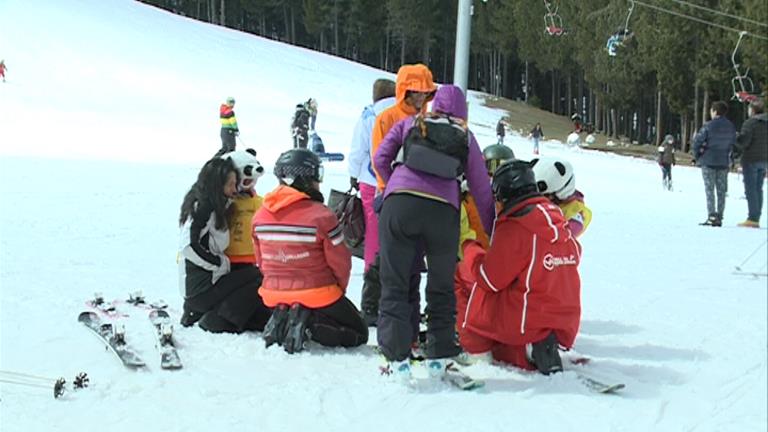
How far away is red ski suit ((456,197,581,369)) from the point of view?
3.38 metres

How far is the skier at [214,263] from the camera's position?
4.22 m

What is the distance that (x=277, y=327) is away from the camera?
3904 mm

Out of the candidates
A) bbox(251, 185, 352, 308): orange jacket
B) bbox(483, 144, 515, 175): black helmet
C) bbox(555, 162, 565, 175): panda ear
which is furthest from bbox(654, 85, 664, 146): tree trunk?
bbox(251, 185, 352, 308): orange jacket

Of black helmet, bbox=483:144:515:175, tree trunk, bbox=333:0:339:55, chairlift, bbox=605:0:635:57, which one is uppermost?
tree trunk, bbox=333:0:339:55

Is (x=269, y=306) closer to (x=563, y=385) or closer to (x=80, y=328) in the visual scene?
(x=80, y=328)

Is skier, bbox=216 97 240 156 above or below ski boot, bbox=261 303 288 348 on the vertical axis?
above

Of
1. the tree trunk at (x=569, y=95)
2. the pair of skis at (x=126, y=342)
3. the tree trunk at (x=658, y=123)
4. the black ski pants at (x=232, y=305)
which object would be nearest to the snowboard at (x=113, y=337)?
the pair of skis at (x=126, y=342)

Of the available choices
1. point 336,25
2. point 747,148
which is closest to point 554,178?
point 747,148

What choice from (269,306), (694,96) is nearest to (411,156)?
(269,306)

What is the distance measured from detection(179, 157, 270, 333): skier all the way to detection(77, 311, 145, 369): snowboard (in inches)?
18.2

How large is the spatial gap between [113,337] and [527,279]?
6.71ft

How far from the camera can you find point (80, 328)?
13.7 ft

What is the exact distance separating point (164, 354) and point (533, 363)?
1706 millimetres

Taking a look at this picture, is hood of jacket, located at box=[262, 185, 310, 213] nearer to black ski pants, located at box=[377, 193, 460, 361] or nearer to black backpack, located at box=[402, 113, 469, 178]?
black ski pants, located at box=[377, 193, 460, 361]
